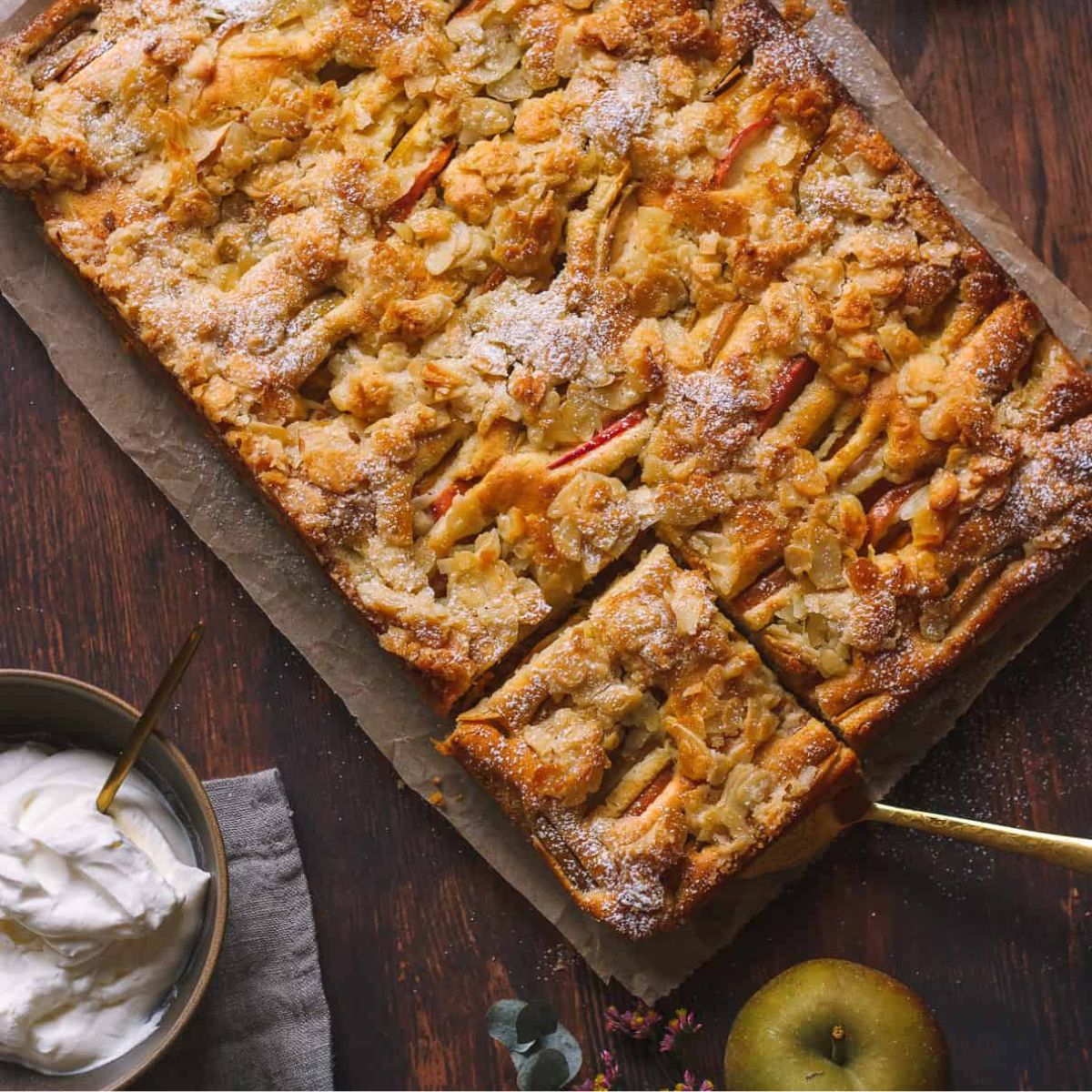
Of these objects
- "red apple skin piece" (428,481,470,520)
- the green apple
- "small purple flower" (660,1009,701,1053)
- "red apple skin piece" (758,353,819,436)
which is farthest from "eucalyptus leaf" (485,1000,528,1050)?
"red apple skin piece" (758,353,819,436)

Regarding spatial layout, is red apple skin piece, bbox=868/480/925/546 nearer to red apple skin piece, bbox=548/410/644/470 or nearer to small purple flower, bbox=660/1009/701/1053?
red apple skin piece, bbox=548/410/644/470

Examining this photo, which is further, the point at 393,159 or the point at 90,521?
the point at 90,521

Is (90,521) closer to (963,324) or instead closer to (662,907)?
(662,907)

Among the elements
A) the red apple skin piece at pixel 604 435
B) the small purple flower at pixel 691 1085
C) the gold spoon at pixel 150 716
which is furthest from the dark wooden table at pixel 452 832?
the red apple skin piece at pixel 604 435

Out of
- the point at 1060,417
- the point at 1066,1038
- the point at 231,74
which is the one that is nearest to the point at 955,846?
the point at 1066,1038

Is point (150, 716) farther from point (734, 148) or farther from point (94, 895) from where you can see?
point (734, 148)

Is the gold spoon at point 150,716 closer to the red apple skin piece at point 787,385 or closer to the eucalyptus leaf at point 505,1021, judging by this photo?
the eucalyptus leaf at point 505,1021

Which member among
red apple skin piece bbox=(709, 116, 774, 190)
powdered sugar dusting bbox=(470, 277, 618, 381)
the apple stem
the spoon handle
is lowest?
the apple stem

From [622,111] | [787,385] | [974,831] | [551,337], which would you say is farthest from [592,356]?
[974,831]
